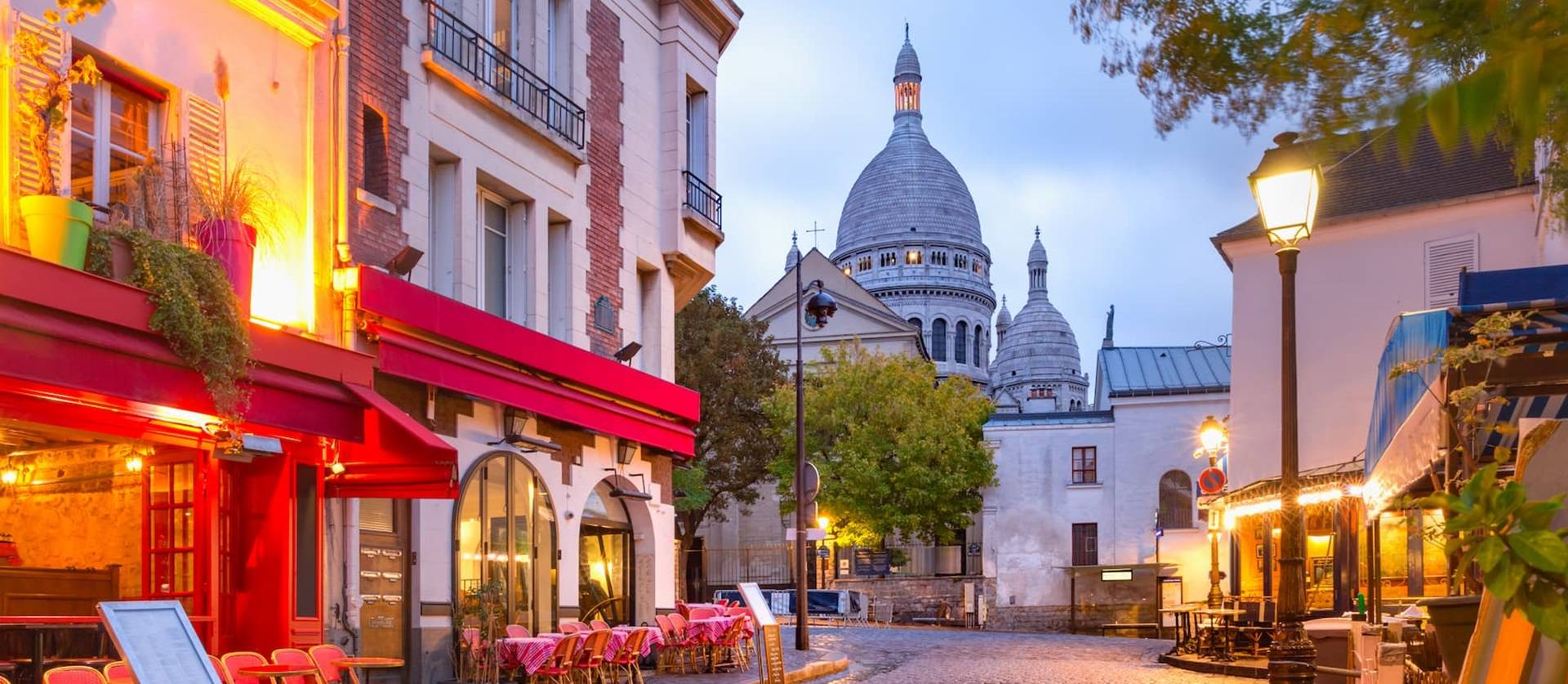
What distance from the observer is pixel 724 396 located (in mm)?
56750

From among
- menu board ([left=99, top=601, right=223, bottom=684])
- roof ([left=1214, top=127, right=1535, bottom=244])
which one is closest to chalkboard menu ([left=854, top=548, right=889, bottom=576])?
roof ([left=1214, top=127, right=1535, bottom=244])

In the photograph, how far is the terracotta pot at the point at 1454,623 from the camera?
31.8 ft

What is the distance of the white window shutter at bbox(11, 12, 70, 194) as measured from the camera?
10.6 meters

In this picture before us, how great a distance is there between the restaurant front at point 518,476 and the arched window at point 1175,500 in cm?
3477

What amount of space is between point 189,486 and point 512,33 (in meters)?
7.49

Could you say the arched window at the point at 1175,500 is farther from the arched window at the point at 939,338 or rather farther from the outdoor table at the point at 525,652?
the arched window at the point at 939,338

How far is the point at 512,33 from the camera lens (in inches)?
727

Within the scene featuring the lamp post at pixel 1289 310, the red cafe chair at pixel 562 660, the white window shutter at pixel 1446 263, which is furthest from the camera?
the white window shutter at pixel 1446 263

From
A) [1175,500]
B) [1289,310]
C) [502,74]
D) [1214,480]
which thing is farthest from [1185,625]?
[1175,500]

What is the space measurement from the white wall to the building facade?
71.6 meters

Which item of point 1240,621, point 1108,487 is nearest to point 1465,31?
point 1240,621

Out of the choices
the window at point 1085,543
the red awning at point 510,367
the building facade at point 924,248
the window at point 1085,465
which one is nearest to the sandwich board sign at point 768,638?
the red awning at point 510,367

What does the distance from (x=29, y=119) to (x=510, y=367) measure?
6969 millimetres

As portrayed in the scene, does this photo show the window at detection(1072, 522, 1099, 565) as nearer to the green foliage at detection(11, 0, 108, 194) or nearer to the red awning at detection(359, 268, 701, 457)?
the red awning at detection(359, 268, 701, 457)
